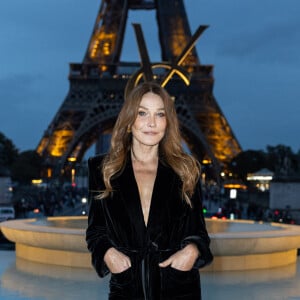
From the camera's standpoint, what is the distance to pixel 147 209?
368cm

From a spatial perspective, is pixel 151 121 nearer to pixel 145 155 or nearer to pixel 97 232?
pixel 145 155

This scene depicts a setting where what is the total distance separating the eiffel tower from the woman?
52642 mm

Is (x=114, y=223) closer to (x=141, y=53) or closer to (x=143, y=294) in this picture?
(x=143, y=294)

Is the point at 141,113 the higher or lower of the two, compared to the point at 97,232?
higher

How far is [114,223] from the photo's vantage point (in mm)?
Result: 3625

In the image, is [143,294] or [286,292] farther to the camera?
[286,292]

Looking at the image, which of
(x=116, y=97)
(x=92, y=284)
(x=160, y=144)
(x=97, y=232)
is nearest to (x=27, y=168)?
(x=116, y=97)

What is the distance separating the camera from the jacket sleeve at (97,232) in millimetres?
3629

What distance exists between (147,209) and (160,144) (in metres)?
0.43

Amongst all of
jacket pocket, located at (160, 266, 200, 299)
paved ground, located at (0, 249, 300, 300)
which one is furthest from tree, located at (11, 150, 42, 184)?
jacket pocket, located at (160, 266, 200, 299)

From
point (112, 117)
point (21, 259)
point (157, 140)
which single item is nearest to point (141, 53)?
point (112, 117)

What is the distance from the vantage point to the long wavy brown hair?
3.77 m

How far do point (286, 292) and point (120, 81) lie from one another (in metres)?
53.3

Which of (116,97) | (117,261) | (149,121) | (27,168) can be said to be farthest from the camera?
(116,97)
